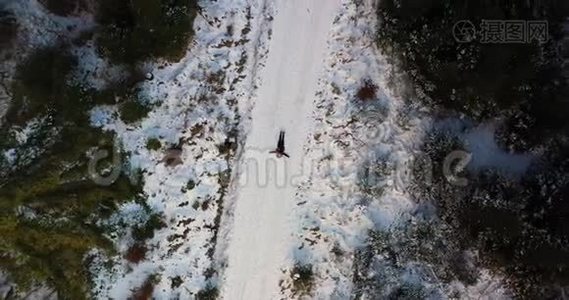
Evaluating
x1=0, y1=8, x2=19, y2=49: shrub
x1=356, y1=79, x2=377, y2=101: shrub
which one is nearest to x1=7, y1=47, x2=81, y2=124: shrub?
x1=0, y1=8, x2=19, y2=49: shrub

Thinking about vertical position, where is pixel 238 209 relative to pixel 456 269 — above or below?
above

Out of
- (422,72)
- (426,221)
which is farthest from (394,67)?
(426,221)

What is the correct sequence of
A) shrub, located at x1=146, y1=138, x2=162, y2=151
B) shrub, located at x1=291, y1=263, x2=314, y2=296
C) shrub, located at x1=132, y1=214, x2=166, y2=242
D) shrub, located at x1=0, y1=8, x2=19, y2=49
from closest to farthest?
1. shrub, located at x1=0, y1=8, x2=19, y2=49
2. shrub, located at x1=146, y1=138, x2=162, y2=151
3. shrub, located at x1=132, y1=214, x2=166, y2=242
4. shrub, located at x1=291, y1=263, x2=314, y2=296

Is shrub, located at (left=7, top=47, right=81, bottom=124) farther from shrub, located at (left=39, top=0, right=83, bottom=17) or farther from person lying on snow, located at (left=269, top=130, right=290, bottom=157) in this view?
person lying on snow, located at (left=269, top=130, right=290, bottom=157)

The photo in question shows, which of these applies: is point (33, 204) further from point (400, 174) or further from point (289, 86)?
point (400, 174)

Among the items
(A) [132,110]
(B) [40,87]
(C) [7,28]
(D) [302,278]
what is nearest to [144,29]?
(A) [132,110]

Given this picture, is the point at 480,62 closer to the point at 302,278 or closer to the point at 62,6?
the point at 302,278

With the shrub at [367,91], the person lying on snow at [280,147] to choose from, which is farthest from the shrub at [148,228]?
the shrub at [367,91]

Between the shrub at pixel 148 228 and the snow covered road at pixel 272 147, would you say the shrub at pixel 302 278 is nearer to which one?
the snow covered road at pixel 272 147
